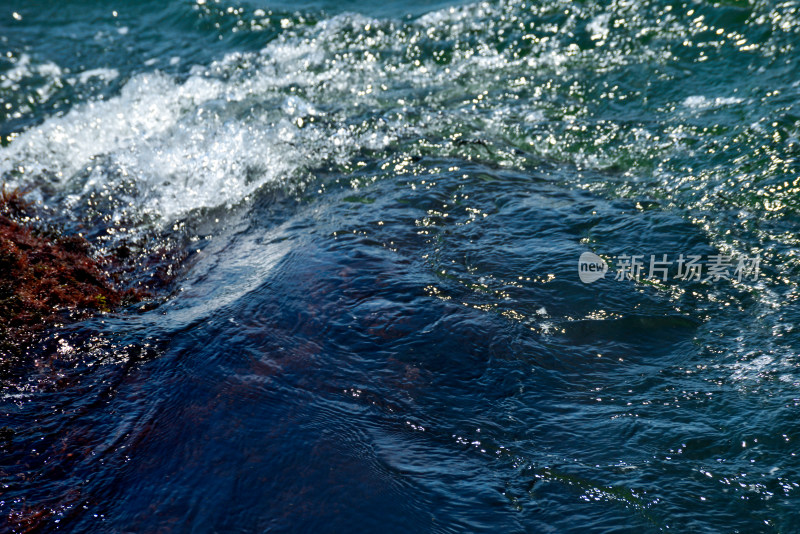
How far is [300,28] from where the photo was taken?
1035cm

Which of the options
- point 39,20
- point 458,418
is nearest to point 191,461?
point 458,418

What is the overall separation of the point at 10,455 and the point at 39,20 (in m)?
11.8

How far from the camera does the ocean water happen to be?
314 centimetres

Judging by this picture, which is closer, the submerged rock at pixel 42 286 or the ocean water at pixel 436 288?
the ocean water at pixel 436 288

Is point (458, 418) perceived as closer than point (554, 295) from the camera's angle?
Yes

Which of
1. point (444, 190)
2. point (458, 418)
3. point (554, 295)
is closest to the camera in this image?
point (458, 418)

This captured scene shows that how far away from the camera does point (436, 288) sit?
4605 mm

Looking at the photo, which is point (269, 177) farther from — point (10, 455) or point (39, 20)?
point (39, 20)

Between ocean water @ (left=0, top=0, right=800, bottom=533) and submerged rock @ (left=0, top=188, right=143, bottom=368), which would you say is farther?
submerged rock @ (left=0, top=188, right=143, bottom=368)

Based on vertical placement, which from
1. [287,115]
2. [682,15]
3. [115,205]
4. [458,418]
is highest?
[682,15]

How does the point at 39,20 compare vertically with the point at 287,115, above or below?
above

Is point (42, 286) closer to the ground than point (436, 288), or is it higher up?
higher up

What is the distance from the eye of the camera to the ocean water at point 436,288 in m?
3.14

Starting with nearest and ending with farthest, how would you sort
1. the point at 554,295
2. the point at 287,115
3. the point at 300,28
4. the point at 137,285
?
the point at 554,295 → the point at 137,285 → the point at 287,115 → the point at 300,28
